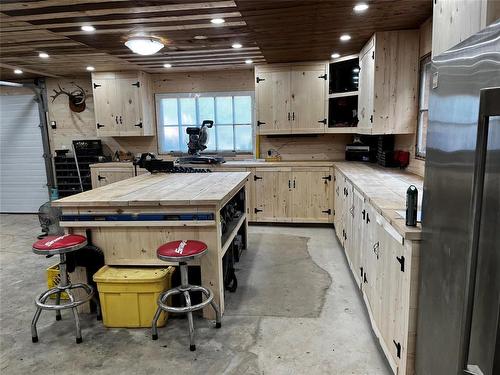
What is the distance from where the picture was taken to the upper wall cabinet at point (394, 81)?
12.5ft

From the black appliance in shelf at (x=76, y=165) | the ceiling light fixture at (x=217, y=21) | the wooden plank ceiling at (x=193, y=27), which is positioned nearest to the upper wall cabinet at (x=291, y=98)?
the wooden plank ceiling at (x=193, y=27)

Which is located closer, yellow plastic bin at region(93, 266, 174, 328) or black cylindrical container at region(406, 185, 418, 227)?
black cylindrical container at region(406, 185, 418, 227)

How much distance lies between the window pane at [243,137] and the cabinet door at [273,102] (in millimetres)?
648

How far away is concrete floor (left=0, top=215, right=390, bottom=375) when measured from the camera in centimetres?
225

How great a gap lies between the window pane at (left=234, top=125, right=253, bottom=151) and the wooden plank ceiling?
1308 millimetres

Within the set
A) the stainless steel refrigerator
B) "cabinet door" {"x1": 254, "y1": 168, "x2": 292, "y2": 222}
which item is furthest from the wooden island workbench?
"cabinet door" {"x1": 254, "y1": 168, "x2": 292, "y2": 222}

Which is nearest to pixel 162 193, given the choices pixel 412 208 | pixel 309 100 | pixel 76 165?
pixel 412 208

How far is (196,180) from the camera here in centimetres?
370

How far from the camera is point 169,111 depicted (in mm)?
6395

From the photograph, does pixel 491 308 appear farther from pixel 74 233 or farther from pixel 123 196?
pixel 74 233

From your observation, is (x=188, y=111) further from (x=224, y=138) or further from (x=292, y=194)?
(x=292, y=194)

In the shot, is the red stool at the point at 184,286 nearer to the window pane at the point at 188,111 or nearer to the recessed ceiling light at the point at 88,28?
the recessed ceiling light at the point at 88,28

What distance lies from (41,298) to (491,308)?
2784 mm

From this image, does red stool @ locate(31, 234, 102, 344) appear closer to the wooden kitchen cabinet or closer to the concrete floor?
the concrete floor
